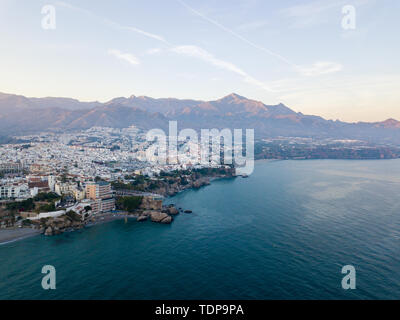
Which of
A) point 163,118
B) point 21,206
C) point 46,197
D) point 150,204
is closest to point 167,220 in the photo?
point 150,204

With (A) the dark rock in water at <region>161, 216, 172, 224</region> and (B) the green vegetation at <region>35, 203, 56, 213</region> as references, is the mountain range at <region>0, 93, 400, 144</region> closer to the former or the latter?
(B) the green vegetation at <region>35, 203, 56, 213</region>

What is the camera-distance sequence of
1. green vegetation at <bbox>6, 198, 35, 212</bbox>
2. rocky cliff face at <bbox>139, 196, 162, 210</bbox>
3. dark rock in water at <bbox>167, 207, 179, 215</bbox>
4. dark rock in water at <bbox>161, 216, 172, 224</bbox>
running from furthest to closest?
rocky cliff face at <bbox>139, 196, 162, 210</bbox>
dark rock in water at <bbox>167, 207, 179, 215</bbox>
dark rock in water at <bbox>161, 216, 172, 224</bbox>
green vegetation at <bbox>6, 198, 35, 212</bbox>

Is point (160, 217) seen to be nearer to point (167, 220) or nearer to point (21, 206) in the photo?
point (167, 220)

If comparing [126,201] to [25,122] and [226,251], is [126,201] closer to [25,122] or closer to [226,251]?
[226,251]

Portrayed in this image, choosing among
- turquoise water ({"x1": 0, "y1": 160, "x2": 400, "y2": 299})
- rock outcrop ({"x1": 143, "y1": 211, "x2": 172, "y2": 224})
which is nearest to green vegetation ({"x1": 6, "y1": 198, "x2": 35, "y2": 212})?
turquoise water ({"x1": 0, "y1": 160, "x2": 400, "y2": 299})

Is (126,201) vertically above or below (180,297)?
above

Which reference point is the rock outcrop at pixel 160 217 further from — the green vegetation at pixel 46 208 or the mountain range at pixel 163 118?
the mountain range at pixel 163 118
